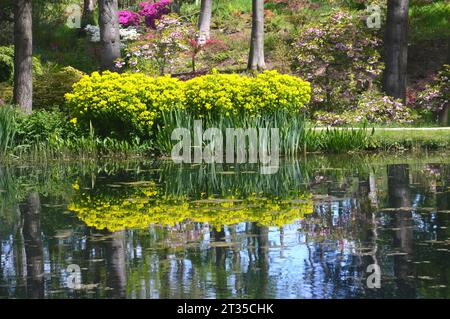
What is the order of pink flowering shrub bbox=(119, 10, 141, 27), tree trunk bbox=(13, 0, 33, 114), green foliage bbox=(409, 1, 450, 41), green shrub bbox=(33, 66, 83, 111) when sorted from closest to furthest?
1. tree trunk bbox=(13, 0, 33, 114)
2. green shrub bbox=(33, 66, 83, 111)
3. green foliage bbox=(409, 1, 450, 41)
4. pink flowering shrub bbox=(119, 10, 141, 27)

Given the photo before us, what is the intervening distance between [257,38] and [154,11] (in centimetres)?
863

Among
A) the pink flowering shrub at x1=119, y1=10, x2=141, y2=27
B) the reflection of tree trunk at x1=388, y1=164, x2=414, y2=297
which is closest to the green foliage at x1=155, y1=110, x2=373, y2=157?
the reflection of tree trunk at x1=388, y1=164, x2=414, y2=297

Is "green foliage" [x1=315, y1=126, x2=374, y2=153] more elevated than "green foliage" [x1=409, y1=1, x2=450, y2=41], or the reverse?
"green foliage" [x1=409, y1=1, x2=450, y2=41]

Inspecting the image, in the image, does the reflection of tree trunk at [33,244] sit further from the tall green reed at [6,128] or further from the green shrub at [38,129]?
the green shrub at [38,129]

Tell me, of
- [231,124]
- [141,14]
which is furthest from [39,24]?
[231,124]

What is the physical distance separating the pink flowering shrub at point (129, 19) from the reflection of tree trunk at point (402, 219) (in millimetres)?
21072

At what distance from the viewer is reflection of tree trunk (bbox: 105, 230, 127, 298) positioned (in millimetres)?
7526

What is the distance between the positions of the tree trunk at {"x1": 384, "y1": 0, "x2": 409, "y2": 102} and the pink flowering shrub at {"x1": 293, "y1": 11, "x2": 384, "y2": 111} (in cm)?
63

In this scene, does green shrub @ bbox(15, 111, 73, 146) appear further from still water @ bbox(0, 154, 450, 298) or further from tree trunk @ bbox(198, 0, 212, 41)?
tree trunk @ bbox(198, 0, 212, 41)
